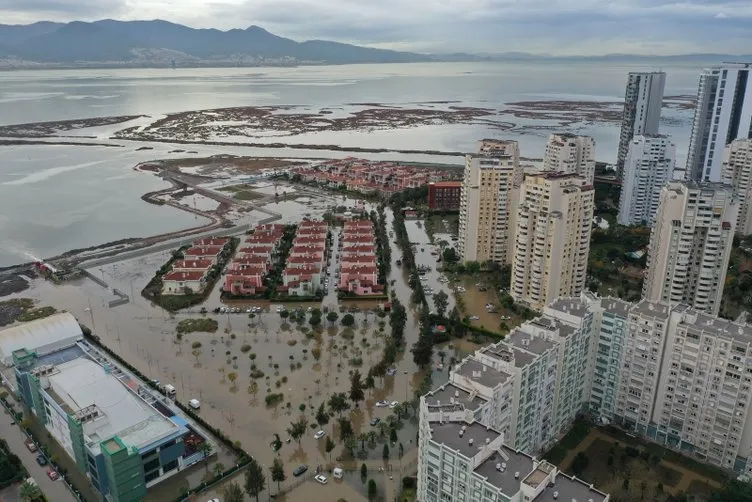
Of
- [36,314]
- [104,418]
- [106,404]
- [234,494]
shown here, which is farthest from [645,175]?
[36,314]

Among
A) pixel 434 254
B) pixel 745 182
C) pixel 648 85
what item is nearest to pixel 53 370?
pixel 434 254

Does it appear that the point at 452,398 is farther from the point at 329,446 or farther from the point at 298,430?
the point at 298,430

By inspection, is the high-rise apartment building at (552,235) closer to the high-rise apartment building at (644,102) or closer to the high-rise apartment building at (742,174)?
the high-rise apartment building at (742,174)

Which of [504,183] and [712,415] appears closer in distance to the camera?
[712,415]

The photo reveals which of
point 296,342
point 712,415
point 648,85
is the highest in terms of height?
point 648,85

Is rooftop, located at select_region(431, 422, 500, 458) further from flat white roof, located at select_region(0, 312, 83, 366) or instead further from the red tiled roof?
the red tiled roof

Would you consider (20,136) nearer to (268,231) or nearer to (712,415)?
(268,231)
